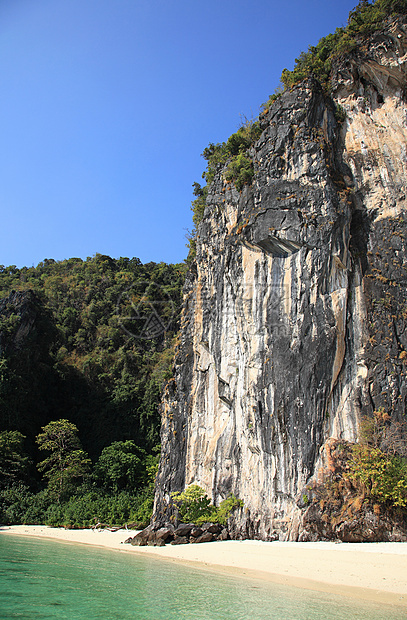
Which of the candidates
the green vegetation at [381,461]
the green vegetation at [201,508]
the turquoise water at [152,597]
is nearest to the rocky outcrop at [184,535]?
the green vegetation at [201,508]

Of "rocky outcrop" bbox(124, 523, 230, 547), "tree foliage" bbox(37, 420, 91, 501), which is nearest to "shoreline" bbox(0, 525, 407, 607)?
"rocky outcrop" bbox(124, 523, 230, 547)

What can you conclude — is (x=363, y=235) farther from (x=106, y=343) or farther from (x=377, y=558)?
(x=106, y=343)

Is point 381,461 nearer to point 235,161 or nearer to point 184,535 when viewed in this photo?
point 184,535

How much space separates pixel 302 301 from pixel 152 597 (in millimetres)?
11046

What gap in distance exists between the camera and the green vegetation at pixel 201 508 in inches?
639

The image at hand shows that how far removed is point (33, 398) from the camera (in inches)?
1283

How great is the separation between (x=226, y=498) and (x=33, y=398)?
806 inches

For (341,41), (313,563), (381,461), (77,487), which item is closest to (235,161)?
(341,41)

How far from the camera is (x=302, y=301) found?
52.6 ft

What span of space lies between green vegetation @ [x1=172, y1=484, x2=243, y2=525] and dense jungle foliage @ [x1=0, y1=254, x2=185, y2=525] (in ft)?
20.1

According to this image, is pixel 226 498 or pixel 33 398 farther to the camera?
pixel 33 398

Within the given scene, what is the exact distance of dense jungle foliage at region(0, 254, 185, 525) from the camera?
82.9 feet

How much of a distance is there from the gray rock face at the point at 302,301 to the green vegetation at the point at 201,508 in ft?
1.68

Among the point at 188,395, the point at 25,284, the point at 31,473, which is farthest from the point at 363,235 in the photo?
the point at 25,284
